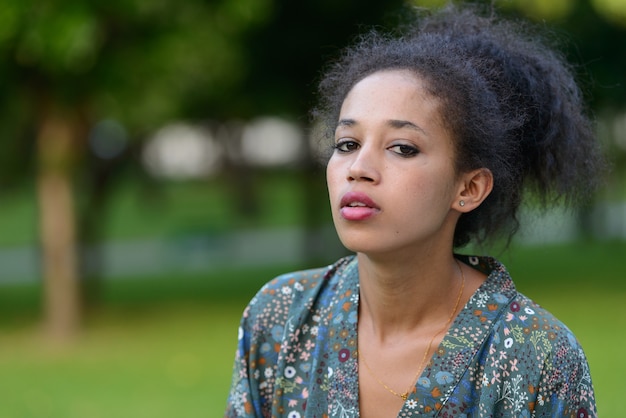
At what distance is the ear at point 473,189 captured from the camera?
2.64 m

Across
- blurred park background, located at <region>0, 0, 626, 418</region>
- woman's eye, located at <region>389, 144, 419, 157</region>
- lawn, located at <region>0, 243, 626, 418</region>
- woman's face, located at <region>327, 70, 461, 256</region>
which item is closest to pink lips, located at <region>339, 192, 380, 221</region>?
woman's face, located at <region>327, 70, 461, 256</region>

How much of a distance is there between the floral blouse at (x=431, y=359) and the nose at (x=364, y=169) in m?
0.41

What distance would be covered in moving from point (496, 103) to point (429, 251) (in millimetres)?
423

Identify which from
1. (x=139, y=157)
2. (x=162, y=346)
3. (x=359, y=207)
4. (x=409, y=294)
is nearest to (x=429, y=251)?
(x=409, y=294)

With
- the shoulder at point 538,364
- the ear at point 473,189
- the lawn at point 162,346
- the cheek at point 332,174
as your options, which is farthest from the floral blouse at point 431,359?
the lawn at point 162,346

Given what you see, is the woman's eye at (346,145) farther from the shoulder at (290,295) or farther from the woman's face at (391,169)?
the shoulder at (290,295)

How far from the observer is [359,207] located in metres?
2.48

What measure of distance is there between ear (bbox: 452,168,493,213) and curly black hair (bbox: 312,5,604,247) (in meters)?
0.02

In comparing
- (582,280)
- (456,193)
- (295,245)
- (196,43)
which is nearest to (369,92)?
(456,193)

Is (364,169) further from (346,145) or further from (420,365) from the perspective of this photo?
(420,365)

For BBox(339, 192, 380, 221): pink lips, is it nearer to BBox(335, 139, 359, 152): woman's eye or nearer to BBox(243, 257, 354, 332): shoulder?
BBox(335, 139, 359, 152): woman's eye

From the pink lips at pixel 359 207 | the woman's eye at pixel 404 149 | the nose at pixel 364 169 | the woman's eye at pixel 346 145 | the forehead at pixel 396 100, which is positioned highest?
the forehead at pixel 396 100

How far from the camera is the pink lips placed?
247 cm

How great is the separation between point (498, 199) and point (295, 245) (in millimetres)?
18835
